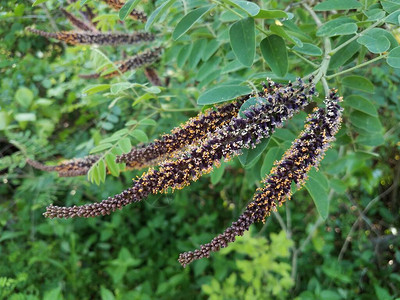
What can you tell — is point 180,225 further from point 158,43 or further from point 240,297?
point 158,43

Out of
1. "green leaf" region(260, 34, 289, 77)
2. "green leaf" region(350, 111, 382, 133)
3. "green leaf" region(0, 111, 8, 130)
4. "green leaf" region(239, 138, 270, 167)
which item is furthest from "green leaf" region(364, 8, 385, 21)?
"green leaf" region(0, 111, 8, 130)

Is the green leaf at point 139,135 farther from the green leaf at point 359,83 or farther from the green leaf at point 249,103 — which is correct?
the green leaf at point 359,83

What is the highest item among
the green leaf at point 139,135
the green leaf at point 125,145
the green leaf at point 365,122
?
the green leaf at point 125,145

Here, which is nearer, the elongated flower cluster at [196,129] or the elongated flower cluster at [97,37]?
the elongated flower cluster at [196,129]

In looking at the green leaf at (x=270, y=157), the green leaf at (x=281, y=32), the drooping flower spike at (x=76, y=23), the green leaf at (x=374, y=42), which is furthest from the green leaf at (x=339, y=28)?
the drooping flower spike at (x=76, y=23)

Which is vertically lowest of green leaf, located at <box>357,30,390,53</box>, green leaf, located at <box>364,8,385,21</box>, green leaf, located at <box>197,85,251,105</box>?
green leaf, located at <box>197,85,251,105</box>

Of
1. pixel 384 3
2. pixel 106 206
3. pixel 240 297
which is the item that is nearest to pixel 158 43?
pixel 384 3

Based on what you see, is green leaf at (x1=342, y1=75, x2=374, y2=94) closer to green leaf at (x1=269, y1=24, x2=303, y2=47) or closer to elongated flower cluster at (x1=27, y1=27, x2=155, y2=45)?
green leaf at (x1=269, y1=24, x2=303, y2=47)
